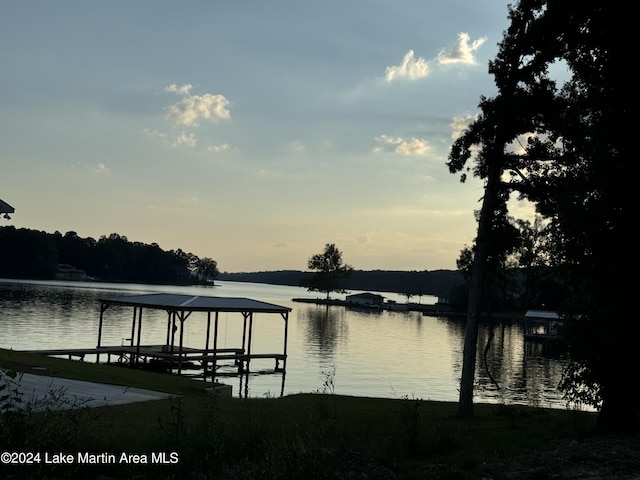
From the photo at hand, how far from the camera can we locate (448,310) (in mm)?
157125

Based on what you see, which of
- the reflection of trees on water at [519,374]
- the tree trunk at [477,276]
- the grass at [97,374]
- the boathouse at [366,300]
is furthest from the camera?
the boathouse at [366,300]

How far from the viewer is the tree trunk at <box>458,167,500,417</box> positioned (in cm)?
1908

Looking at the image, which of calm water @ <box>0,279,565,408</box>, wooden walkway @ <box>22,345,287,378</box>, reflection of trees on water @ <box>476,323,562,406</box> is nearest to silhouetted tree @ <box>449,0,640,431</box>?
reflection of trees on water @ <box>476,323,562,406</box>

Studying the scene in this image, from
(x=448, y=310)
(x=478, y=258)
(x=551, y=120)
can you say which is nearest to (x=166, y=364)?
(x=478, y=258)

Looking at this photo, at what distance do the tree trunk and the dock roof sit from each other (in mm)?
23179

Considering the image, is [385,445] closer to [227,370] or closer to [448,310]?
[227,370]

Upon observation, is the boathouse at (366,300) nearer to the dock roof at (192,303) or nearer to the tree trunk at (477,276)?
the dock roof at (192,303)

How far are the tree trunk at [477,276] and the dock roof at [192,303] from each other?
23.2 meters

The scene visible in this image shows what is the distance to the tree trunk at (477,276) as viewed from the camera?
19078 mm

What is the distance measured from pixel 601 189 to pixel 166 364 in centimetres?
3487

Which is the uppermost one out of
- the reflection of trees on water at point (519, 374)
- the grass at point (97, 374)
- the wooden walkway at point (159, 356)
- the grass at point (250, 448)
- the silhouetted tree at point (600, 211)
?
the silhouetted tree at point (600, 211)

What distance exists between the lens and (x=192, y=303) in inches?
1588

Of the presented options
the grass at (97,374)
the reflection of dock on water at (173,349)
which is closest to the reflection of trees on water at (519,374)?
the grass at (97,374)

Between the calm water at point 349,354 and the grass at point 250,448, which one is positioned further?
the calm water at point 349,354
